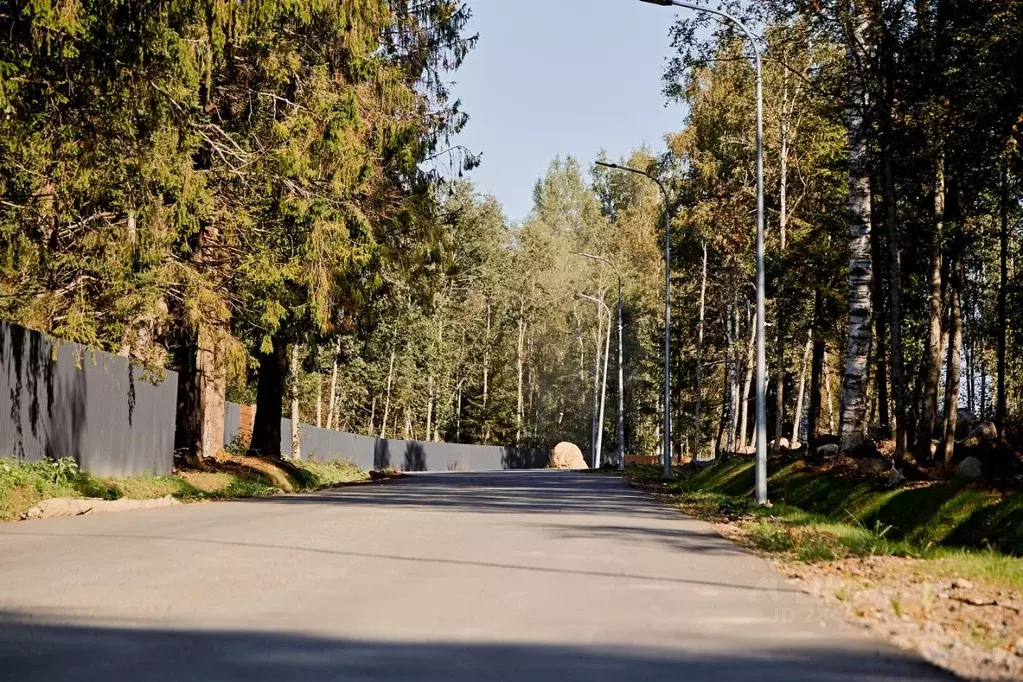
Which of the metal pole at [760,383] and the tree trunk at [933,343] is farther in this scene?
the tree trunk at [933,343]

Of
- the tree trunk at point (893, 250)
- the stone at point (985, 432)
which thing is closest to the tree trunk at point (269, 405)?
the tree trunk at point (893, 250)

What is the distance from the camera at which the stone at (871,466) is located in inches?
893

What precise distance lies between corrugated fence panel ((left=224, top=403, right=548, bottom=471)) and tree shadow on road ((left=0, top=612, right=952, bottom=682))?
106ft

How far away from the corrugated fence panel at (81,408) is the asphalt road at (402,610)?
415 centimetres

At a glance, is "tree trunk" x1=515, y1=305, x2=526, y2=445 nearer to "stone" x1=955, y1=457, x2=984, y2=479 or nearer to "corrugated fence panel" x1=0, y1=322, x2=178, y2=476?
"corrugated fence panel" x1=0, y1=322, x2=178, y2=476

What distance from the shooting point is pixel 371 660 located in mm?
6555

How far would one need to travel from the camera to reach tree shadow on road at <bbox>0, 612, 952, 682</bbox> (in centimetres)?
617

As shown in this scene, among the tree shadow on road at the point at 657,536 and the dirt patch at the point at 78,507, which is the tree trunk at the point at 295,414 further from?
the tree shadow on road at the point at 657,536

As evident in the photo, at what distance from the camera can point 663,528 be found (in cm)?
1712

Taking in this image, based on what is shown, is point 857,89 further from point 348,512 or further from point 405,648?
point 405,648

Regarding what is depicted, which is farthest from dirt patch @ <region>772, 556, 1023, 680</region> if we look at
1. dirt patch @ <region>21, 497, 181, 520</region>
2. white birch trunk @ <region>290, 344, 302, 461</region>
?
white birch trunk @ <region>290, 344, 302, 461</region>

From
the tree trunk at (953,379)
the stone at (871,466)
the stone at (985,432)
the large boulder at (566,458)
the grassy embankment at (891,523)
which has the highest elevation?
the tree trunk at (953,379)

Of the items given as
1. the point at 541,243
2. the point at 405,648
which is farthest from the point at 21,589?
the point at 541,243

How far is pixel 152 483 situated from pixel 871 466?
41.6 feet
